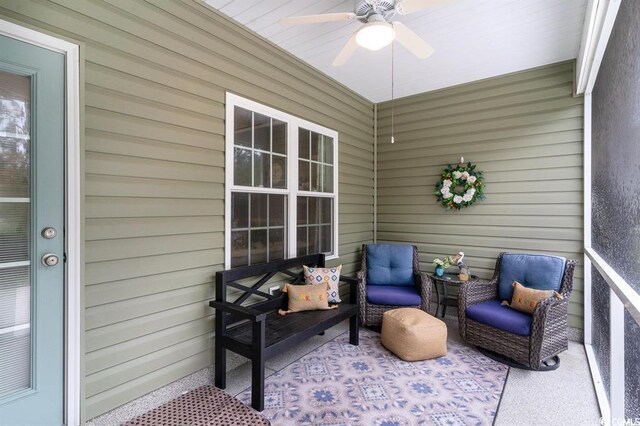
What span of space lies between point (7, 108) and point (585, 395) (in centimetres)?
418

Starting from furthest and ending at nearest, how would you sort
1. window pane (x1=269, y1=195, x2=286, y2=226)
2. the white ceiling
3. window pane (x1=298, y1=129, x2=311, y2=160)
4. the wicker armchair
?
window pane (x1=298, y1=129, x2=311, y2=160)
window pane (x1=269, y1=195, x2=286, y2=226)
the wicker armchair
the white ceiling

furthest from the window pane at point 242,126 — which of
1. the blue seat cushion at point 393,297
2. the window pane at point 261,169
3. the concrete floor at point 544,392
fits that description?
the blue seat cushion at point 393,297

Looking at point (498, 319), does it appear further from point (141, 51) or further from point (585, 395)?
point (141, 51)

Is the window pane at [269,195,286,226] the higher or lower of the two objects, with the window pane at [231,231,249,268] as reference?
higher

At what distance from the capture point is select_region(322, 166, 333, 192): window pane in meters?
3.87

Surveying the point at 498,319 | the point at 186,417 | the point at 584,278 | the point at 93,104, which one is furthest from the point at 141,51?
the point at 584,278

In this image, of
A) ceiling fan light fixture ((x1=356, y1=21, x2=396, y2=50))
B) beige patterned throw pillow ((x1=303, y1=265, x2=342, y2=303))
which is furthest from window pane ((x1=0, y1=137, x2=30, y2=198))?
beige patterned throw pillow ((x1=303, y1=265, x2=342, y2=303))

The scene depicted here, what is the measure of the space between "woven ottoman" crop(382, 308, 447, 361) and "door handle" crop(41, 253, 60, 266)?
2627 mm

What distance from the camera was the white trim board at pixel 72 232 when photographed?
1.79 metres

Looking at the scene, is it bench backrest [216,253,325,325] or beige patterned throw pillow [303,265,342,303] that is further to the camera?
beige patterned throw pillow [303,265,342,303]

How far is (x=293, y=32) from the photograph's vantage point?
2861mm

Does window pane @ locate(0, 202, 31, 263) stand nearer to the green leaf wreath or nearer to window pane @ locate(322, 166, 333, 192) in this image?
window pane @ locate(322, 166, 333, 192)

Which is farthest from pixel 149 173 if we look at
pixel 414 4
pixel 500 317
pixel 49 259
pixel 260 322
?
pixel 500 317

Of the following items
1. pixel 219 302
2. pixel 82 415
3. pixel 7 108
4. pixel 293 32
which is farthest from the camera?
pixel 293 32
